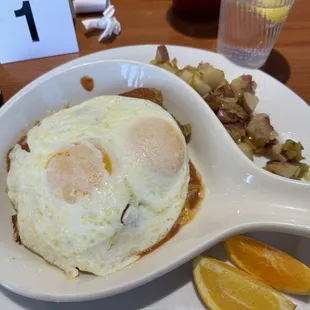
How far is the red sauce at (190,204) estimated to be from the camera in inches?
44.4

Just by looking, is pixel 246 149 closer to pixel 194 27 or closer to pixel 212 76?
pixel 212 76

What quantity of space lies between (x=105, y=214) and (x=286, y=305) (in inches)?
20.7

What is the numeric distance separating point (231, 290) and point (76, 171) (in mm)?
518

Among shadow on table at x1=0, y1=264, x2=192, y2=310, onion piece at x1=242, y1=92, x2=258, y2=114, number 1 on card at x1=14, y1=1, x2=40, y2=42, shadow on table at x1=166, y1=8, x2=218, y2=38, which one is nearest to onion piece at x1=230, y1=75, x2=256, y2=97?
onion piece at x1=242, y1=92, x2=258, y2=114

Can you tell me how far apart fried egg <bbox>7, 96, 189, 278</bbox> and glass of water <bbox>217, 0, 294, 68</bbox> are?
24.4 inches

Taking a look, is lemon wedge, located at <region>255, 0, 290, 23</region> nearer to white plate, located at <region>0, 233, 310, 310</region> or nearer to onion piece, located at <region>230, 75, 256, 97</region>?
onion piece, located at <region>230, 75, 256, 97</region>

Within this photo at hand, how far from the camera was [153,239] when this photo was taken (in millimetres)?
1114

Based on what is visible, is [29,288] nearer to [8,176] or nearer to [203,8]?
[8,176]

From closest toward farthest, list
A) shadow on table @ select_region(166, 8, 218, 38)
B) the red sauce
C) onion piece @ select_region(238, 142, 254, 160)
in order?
the red sauce
onion piece @ select_region(238, 142, 254, 160)
shadow on table @ select_region(166, 8, 218, 38)

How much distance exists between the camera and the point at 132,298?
113cm

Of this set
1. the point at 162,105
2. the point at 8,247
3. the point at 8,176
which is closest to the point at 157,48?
the point at 162,105

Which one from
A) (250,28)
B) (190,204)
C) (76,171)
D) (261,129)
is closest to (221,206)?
(190,204)

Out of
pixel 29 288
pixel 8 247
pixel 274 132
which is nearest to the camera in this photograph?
pixel 29 288

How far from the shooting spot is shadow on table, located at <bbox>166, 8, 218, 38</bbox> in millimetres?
1942
